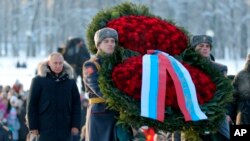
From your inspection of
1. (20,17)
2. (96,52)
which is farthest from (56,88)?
(20,17)

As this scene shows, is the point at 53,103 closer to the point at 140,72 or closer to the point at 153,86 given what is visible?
the point at 140,72

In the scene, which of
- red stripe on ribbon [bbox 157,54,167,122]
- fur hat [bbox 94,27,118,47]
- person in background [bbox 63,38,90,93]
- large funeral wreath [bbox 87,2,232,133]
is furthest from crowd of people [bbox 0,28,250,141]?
person in background [bbox 63,38,90,93]

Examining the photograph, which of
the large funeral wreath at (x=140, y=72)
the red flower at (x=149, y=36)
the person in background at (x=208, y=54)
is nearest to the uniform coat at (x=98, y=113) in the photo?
the large funeral wreath at (x=140, y=72)

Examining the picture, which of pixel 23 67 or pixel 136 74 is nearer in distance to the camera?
pixel 136 74

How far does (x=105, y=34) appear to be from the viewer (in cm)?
983

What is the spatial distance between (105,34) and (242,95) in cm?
310

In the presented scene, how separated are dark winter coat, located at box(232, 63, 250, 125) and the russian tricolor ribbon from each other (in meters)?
2.79

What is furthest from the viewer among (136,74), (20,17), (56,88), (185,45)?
(20,17)

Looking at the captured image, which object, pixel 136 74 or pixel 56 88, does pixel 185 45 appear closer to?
pixel 136 74

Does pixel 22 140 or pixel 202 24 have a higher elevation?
pixel 202 24

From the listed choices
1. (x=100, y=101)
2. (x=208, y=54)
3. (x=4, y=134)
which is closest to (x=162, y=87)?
(x=100, y=101)

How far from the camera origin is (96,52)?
1047cm

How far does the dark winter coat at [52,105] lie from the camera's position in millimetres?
11328

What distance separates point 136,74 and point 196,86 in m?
0.58
